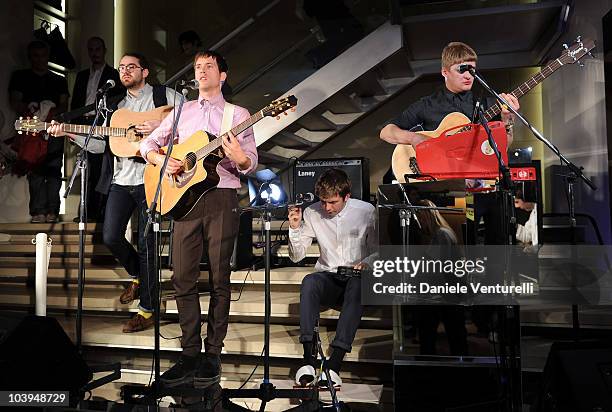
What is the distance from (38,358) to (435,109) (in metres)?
2.60

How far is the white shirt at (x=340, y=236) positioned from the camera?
340 cm

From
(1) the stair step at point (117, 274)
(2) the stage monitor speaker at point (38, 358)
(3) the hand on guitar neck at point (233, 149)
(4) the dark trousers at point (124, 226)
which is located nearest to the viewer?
(2) the stage monitor speaker at point (38, 358)

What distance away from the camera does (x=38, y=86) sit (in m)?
5.05

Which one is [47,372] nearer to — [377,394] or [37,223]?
[377,394]

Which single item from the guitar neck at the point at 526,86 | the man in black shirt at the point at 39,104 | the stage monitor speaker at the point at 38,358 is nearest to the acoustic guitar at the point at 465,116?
the guitar neck at the point at 526,86

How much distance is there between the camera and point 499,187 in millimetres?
2309

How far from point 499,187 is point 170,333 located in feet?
8.02

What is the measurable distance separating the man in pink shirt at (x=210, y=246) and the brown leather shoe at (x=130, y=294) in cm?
115

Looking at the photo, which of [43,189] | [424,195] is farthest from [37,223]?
[424,195]

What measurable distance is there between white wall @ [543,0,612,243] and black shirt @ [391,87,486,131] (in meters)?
1.57

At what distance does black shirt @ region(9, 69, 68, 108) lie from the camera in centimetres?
501

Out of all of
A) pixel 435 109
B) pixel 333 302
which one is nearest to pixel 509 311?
pixel 333 302

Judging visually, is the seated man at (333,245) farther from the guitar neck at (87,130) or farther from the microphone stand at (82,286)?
the guitar neck at (87,130)

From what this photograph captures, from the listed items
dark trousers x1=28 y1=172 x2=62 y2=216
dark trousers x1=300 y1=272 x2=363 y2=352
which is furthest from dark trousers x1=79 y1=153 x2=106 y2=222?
dark trousers x1=300 y1=272 x2=363 y2=352
